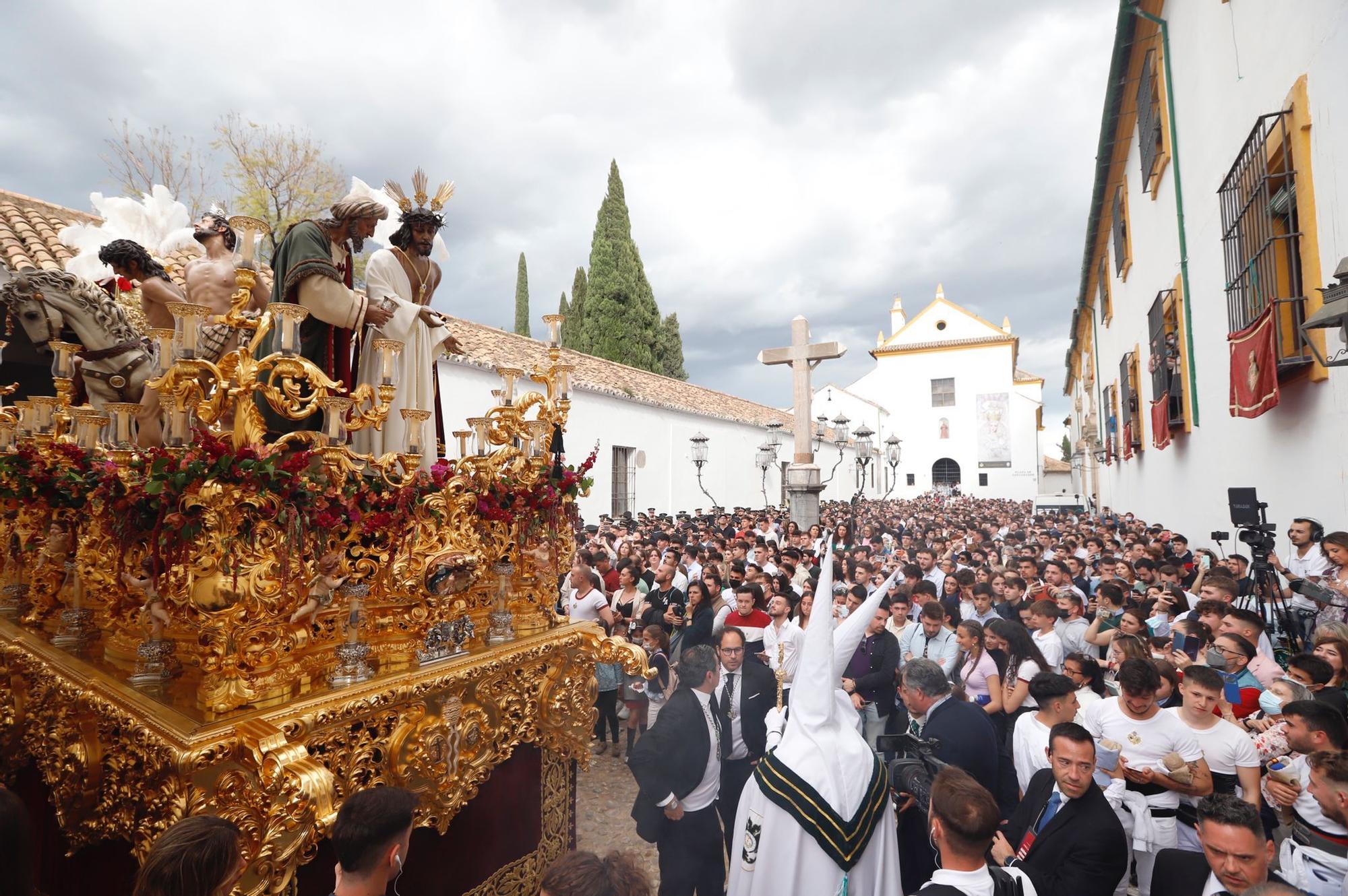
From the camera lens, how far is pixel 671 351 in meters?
38.6

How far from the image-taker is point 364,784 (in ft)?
8.76

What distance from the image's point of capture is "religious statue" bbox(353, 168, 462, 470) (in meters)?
3.53

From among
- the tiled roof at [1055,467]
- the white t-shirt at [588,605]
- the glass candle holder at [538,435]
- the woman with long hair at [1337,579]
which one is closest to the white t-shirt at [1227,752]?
the woman with long hair at [1337,579]

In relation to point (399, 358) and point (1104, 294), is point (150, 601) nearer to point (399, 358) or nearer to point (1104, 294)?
point (399, 358)

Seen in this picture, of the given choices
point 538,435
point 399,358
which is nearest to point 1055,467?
point 538,435

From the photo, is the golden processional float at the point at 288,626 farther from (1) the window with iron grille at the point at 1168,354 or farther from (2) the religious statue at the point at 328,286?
(1) the window with iron grille at the point at 1168,354

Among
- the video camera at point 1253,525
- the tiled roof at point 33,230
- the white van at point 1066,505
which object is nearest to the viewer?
the video camera at point 1253,525

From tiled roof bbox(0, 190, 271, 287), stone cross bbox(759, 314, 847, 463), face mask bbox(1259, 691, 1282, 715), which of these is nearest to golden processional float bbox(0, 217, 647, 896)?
face mask bbox(1259, 691, 1282, 715)

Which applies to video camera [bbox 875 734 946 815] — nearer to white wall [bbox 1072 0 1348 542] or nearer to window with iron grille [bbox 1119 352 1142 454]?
white wall [bbox 1072 0 1348 542]

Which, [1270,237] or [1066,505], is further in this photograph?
[1066,505]

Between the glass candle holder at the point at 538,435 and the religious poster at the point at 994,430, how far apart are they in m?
42.3

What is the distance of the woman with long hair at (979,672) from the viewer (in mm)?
4770

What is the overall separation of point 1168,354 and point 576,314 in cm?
2880

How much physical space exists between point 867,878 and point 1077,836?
33.2 inches
